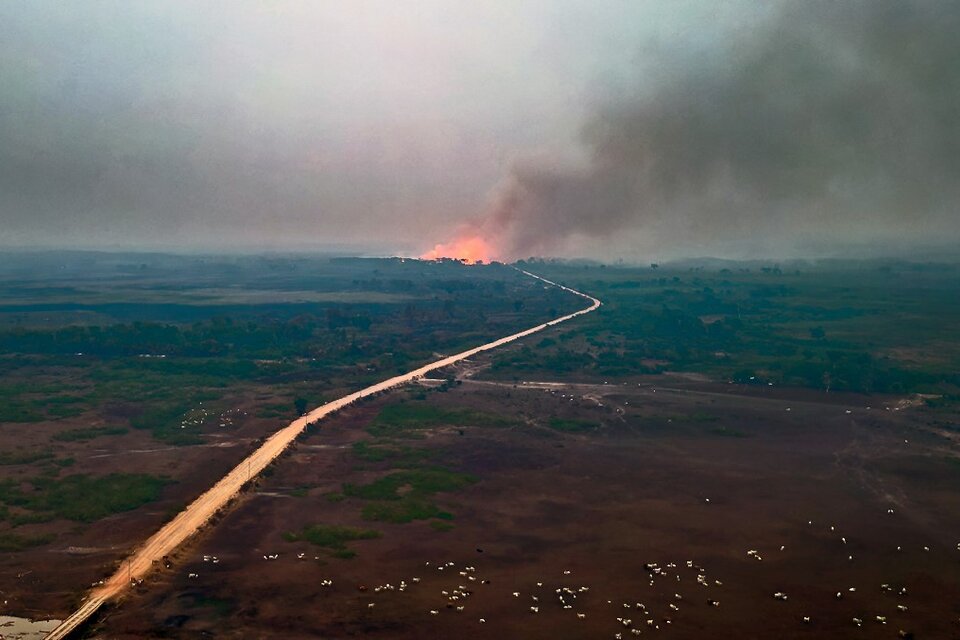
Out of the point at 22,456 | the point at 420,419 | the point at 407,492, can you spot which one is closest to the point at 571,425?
the point at 420,419

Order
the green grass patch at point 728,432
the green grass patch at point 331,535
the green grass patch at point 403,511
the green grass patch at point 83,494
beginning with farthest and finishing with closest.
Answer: the green grass patch at point 728,432 → the green grass patch at point 403,511 → the green grass patch at point 83,494 → the green grass patch at point 331,535

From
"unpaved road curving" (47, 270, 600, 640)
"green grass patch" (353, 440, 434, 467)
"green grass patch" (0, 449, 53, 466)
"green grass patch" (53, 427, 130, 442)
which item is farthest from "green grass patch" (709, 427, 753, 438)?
"green grass patch" (0, 449, 53, 466)

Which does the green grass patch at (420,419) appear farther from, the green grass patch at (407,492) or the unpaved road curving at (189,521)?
the green grass patch at (407,492)

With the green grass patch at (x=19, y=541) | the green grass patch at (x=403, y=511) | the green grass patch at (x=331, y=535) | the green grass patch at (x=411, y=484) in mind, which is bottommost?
the green grass patch at (x=19, y=541)

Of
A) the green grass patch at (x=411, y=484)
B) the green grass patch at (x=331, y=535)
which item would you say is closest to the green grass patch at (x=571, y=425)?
the green grass patch at (x=411, y=484)

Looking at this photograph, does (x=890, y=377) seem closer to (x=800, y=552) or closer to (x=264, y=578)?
(x=800, y=552)

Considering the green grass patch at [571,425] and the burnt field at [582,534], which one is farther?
the green grass patch at [571,425]

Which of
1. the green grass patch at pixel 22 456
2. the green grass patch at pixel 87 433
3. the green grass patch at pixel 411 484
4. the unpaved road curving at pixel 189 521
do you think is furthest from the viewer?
the green grass patch at pixel 87 433

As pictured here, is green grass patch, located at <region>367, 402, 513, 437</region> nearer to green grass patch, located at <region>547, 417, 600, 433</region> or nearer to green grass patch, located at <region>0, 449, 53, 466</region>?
green grass patch, located at <region>547, 417, 600, 433</region>

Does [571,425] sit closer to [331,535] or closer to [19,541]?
[331,535]
